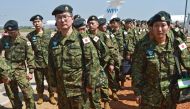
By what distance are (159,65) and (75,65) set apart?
1.14m

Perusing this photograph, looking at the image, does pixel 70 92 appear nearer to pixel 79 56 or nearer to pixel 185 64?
pixel 79 56

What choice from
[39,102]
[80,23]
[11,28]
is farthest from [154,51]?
[39,102]

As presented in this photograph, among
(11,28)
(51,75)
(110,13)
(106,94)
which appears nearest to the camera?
(51,75)

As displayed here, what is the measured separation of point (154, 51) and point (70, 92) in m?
1.30

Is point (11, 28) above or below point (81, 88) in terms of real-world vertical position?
above

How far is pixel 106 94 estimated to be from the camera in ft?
27.3

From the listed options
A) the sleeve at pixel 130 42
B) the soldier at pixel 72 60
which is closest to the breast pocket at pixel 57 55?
the soldier at pixel 72 60

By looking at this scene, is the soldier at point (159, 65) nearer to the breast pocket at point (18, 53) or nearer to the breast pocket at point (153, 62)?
the breast pocket at point (153, 62)

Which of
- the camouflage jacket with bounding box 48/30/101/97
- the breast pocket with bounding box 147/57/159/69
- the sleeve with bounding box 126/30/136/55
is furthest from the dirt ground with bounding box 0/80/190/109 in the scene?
the breast pocket with bounding box 147/57/159/69

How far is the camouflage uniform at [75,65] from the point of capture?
5.13m

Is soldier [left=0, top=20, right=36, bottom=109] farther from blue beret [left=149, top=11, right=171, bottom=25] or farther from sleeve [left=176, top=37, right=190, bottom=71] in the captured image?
sleeve [left=176, top=37, right=190, bottom=71]

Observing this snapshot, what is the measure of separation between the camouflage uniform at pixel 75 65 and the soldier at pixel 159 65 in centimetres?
61

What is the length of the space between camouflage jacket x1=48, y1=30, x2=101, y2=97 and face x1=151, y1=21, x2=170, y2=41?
36.3 inches

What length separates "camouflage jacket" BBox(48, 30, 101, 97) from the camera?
16.8ft
